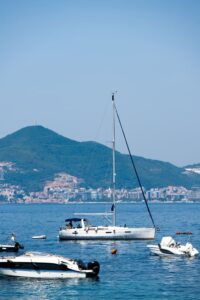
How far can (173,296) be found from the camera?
55375mm

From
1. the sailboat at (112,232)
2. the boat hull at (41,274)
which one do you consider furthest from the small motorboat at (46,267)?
the sailboat at (112,232)

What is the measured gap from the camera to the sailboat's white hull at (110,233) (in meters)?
99.0

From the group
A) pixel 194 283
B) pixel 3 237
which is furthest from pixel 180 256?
pixel 3 237

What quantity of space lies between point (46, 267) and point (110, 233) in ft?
123

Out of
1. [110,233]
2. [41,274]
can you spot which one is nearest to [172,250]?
[110,233]

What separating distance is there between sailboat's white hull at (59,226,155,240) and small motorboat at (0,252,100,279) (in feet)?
119

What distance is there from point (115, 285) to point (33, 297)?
786 centimetres

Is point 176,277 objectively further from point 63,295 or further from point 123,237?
point 123,237

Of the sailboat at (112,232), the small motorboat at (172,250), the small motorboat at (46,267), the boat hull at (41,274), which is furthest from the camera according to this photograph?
the sailboat at (112,232)

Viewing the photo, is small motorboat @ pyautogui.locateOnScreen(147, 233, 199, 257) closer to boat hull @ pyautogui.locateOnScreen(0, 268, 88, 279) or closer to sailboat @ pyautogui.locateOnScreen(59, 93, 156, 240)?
sailboat @ pyautogui.locateOnScreen(59, 93, 156, 240)

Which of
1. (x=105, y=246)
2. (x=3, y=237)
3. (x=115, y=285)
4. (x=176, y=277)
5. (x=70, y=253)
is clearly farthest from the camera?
(x=3, y=237)

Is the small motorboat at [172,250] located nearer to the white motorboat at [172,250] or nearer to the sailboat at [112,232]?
the white motorboat at [172,250]

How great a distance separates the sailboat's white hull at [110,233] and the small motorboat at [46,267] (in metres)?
36.2

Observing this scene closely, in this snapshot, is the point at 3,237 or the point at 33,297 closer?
the point at 33,297
